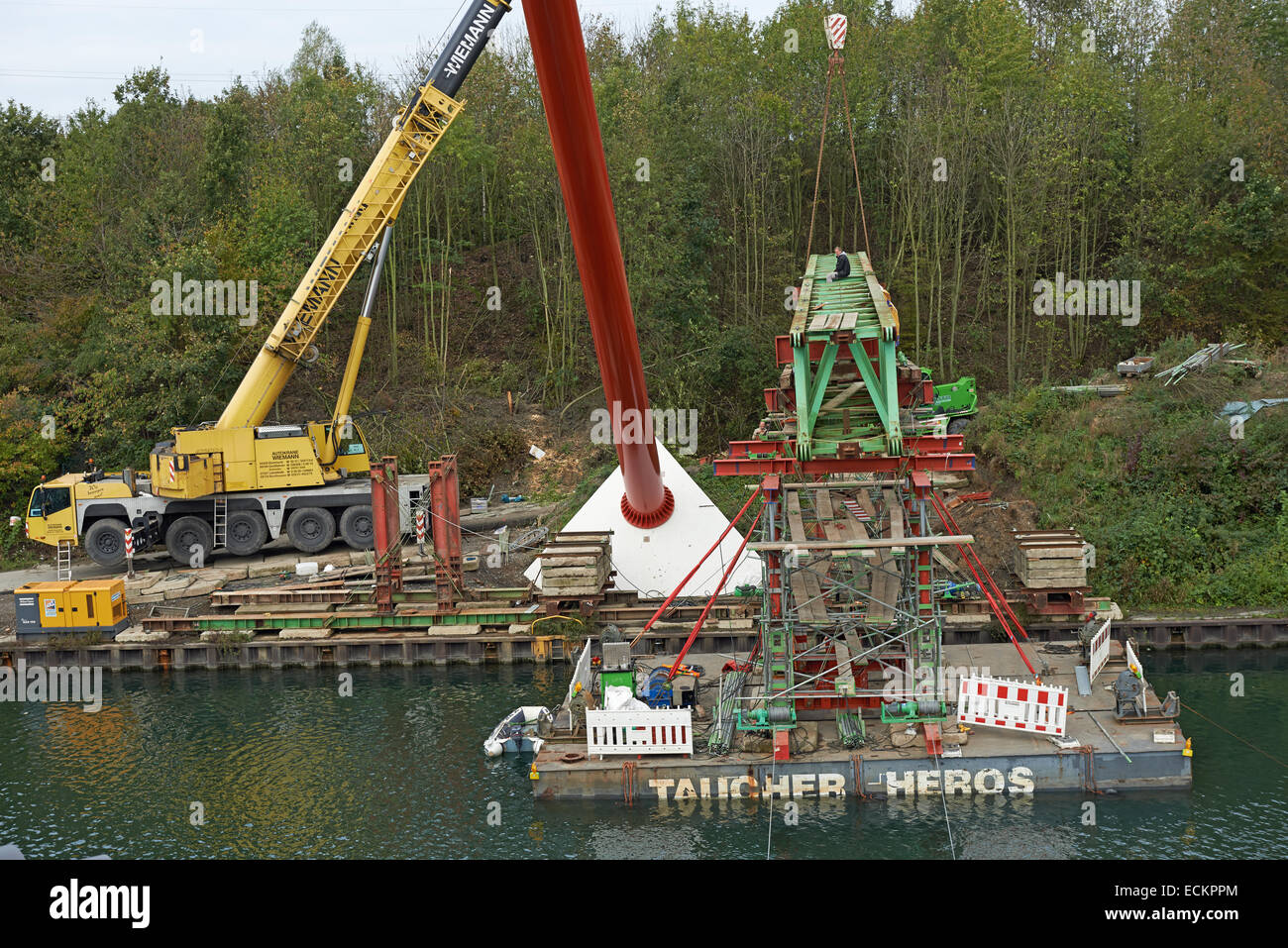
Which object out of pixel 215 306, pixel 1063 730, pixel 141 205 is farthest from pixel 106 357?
pixel 1063 730

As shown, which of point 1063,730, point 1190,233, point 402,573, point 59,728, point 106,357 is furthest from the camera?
point 106,357

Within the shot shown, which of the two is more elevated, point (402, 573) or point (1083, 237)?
point (1083, 237)

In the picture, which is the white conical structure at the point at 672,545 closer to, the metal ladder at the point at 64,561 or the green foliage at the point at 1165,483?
the green foliage at the point at 1165,483

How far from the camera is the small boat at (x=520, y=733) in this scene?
63.2 ft

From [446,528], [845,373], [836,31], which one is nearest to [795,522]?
[845,373]

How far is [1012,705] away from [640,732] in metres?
5.80

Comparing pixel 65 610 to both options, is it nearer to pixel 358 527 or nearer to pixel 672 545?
pixel 358 527

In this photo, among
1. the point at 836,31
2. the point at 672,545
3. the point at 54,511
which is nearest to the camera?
the point at 836,31

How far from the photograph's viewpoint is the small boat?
758 inches

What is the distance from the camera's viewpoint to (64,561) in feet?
106

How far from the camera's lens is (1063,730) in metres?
16.9

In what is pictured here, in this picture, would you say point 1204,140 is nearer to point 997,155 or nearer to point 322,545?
point 997,155

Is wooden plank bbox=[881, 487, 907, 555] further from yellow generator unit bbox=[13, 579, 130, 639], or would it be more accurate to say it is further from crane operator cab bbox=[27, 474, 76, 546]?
crane operator cab bbox=[27, 474, 76, 546]

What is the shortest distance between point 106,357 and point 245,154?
9956 millimetres
